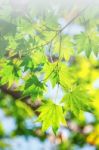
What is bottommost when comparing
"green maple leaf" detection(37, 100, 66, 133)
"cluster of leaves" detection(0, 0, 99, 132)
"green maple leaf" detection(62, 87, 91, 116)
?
"green maple leaf" detection(37, 100, 66, 133)

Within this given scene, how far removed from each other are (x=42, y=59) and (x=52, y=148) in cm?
436

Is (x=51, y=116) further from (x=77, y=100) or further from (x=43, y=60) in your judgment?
(x=43, y=60)

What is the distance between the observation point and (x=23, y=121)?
6.57 m

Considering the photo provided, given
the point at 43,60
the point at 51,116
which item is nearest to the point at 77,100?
the point at 51,116

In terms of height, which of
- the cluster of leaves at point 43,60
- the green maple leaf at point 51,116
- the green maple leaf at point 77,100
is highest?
the cluster of leaves at point 43,60

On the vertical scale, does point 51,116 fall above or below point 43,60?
below

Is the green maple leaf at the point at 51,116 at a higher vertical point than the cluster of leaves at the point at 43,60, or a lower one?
lower

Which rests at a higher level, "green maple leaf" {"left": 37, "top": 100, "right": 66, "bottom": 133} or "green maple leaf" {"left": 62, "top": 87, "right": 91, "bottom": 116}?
"green maple leaf" {"left": 62, "top": 87, "right": 91, "bottom": 116}

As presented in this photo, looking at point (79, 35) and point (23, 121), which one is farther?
point (23, 121)

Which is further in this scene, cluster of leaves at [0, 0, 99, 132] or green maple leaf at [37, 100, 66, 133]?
green maple leaf at [37, 100, 66, 133]

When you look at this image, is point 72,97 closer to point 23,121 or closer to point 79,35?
point 79,35

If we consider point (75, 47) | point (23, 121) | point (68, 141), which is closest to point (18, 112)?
point (23, 121)

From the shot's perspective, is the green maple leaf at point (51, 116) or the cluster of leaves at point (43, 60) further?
the green maple leaf at point (51, 116)

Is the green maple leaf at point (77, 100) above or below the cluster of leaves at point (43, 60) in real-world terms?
below
